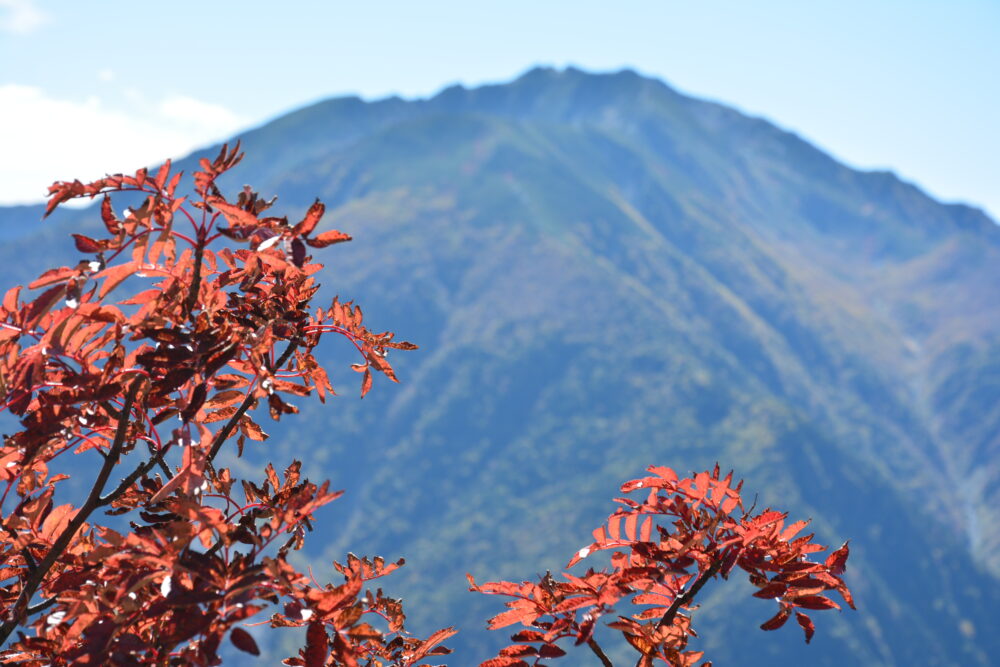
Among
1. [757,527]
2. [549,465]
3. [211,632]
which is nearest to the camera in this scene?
[211,632]

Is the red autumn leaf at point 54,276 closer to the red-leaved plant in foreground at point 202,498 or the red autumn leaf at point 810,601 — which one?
the red-leaved plant in foreground at point 202,498

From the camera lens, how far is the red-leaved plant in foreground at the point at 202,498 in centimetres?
170

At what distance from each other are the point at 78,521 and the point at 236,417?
431 mm

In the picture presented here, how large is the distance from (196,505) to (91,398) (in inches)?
13.2

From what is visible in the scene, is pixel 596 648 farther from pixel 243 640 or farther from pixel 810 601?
pixel 243 640

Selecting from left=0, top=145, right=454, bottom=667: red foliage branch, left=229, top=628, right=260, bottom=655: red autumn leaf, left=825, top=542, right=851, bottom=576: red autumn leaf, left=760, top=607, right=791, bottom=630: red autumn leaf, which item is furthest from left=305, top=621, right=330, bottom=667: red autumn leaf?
left=825, top=542, right=851, bottom=576: red autumn leaf

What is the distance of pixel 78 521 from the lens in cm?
202

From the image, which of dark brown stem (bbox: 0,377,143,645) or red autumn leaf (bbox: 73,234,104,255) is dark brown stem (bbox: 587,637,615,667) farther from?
red autumn leaf (bbox: 73,234,104,255)

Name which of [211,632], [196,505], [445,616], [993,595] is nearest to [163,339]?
[196,505]

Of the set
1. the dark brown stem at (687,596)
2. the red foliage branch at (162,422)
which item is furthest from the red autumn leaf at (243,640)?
the dark brown stem at (687,596)

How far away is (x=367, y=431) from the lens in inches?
7515

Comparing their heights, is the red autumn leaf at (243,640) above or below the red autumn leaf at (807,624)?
above

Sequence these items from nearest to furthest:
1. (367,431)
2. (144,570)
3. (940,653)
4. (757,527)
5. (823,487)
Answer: (144,570)
(757,527)
(940,653)
(823,487)
(367,431)

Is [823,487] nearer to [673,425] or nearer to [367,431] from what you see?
[673,425]
